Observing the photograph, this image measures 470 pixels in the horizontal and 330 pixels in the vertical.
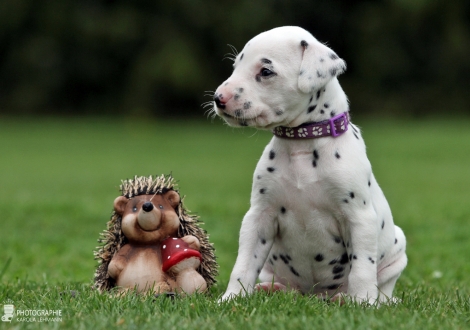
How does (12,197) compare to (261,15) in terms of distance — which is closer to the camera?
(12,197)

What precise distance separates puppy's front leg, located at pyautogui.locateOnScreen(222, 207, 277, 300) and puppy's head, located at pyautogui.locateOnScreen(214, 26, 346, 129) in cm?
62

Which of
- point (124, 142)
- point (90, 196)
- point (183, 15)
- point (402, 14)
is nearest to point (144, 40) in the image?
point (183, 15)

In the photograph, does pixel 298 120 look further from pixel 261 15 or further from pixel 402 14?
pixel 402 14

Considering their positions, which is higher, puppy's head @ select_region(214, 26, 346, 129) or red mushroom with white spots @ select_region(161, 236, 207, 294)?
puppy's head @ select_region(214, 26, 346, 129)

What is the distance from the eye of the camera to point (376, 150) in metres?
22.1

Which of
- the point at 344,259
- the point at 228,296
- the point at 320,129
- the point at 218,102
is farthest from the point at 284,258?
the point at 218,102

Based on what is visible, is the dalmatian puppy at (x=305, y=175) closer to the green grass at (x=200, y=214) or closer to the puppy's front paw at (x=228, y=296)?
the puppy's front paw at (x=228, y=296)

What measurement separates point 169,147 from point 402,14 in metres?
14.6

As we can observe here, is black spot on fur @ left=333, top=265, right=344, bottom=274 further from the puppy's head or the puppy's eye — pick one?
the puppy's eye

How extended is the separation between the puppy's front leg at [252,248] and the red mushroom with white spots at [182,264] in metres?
0.24

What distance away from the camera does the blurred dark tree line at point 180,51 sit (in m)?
31.9

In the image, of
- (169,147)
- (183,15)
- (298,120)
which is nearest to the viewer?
(298,120)

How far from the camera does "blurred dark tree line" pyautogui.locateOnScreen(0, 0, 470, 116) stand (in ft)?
105

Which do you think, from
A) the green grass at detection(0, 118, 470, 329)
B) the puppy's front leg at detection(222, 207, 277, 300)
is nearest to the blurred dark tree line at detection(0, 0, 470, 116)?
the green grass at detection(0, 118, 470, 329)
